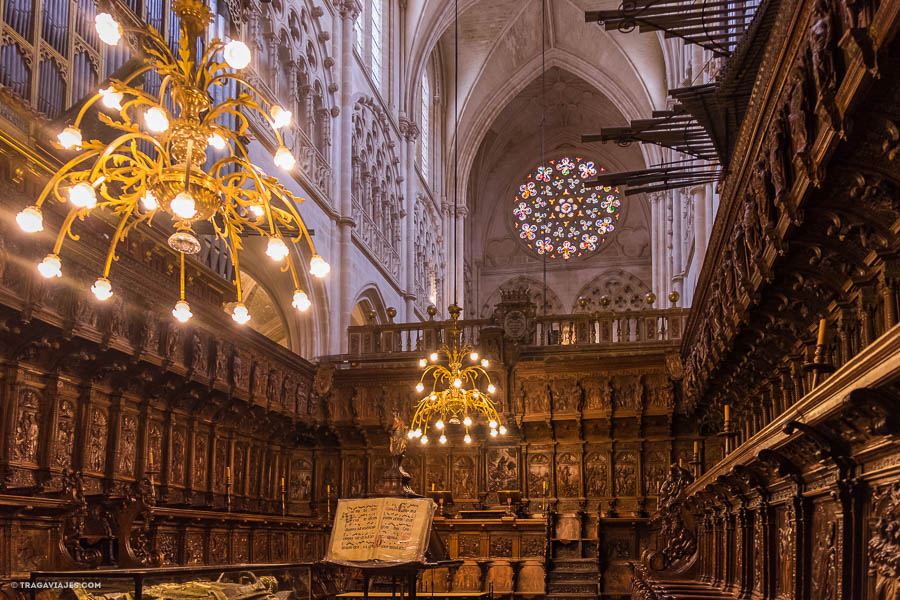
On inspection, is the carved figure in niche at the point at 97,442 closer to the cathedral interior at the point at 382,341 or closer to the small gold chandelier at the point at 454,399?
the cathedral interior at the point at 382,341

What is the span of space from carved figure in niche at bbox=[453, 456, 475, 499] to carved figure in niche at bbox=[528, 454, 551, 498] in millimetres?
1142

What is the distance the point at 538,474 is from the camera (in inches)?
709

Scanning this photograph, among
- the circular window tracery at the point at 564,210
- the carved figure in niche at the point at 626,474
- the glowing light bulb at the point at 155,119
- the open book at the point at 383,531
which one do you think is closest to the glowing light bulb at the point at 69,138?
the glowing light bulb at the point at 155,119

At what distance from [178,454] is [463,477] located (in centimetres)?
695

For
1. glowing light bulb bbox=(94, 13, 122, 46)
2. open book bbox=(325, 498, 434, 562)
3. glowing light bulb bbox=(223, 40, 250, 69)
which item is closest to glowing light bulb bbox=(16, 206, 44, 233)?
glowing light bulb bbox=(94, 13, 122, 46)

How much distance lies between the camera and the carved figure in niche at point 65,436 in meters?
9.84

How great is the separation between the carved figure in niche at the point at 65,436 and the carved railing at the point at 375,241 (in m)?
12.0

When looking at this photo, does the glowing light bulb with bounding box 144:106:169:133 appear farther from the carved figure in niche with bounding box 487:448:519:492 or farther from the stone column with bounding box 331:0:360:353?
the stone column with bounding box 331:0:360:353

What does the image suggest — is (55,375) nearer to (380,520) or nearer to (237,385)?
(237,385)

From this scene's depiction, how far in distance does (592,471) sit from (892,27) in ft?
48.1

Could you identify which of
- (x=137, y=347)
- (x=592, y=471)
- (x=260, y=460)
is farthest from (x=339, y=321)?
(x=137, y=347)

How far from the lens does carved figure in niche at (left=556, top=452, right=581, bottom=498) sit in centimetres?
1784

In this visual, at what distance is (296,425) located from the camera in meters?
17.3

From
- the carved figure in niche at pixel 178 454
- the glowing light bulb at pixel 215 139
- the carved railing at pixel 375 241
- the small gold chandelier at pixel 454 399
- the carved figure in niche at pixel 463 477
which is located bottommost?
the carved figure in niche at pixel 463 477
